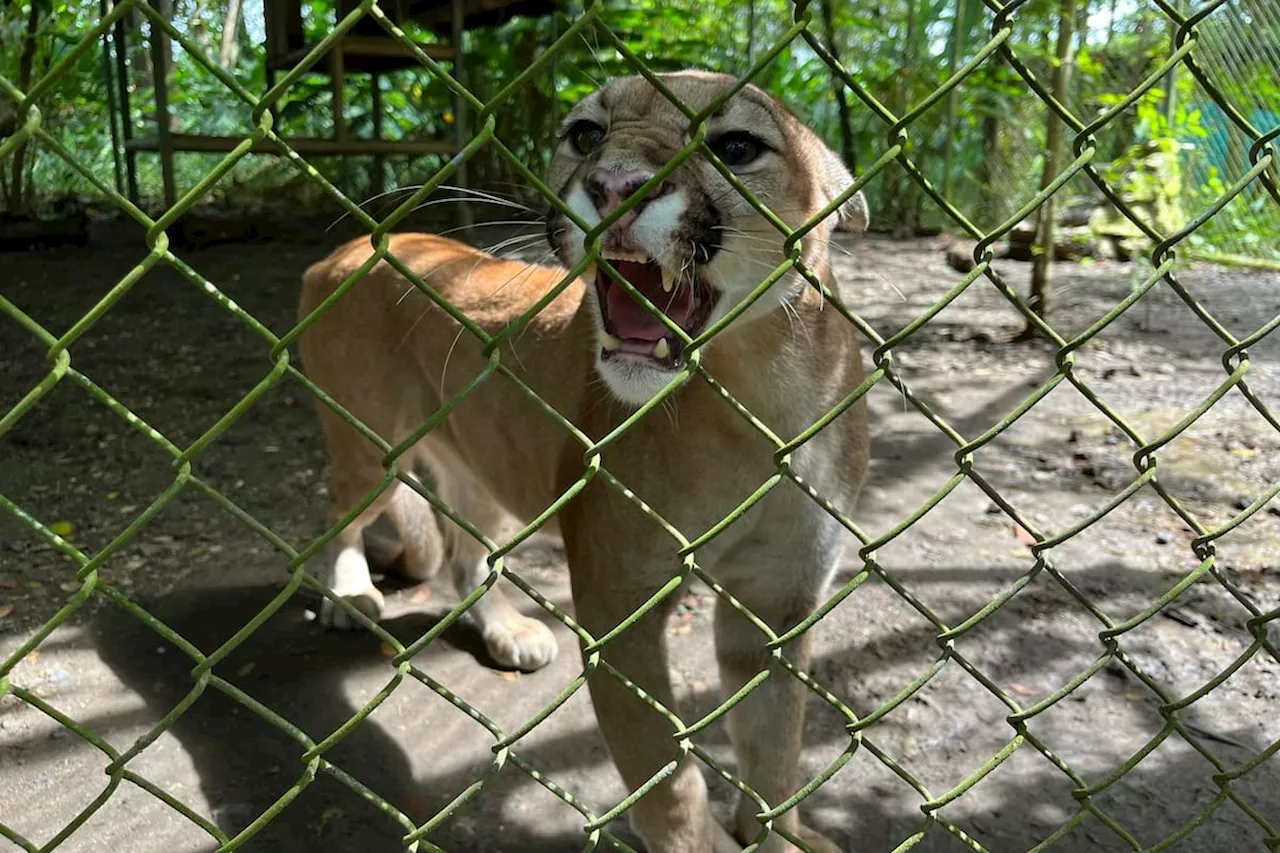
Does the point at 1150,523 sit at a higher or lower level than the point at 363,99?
lower

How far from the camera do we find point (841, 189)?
2.22 meters

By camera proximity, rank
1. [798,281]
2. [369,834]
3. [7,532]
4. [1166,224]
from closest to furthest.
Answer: [798,281] → [369,834] → [7,532] → [1166,224]

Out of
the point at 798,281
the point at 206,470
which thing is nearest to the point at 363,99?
the point at 206,470

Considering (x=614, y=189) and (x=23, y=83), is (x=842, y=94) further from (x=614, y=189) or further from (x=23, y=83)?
(x=614, y=189)

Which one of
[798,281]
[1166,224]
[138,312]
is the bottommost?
[138,312]

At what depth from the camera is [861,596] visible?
3.18 meters

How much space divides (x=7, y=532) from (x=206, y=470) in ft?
2.55

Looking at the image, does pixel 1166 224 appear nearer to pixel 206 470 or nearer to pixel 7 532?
pixel 206 470

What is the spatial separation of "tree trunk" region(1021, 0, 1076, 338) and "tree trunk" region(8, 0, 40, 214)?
607cm

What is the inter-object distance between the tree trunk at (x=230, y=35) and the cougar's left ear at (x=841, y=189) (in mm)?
12439

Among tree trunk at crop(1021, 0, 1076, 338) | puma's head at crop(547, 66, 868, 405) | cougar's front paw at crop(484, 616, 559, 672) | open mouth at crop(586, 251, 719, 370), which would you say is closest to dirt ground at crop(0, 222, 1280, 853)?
cougar's front paw at crop(484, 616, 559, 672)

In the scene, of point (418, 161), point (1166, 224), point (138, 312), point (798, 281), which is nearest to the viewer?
point (798, 281)

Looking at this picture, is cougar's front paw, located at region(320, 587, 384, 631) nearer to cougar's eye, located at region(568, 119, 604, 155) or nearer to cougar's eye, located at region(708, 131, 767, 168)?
cougar's eye, located at region(568, 119, 604, 155)

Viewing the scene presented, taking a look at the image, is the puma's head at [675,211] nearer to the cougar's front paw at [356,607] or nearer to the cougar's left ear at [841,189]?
the cougar's left ear at [841,189]
